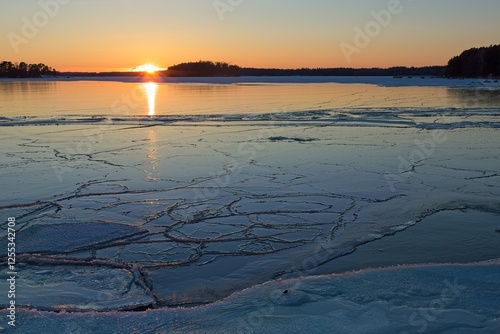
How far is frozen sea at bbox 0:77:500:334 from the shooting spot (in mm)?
3639

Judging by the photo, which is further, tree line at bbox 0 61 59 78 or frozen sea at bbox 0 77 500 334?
tree line at bbox 0 61 59 78

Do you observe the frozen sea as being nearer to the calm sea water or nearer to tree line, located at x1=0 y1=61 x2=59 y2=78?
the calm sea water

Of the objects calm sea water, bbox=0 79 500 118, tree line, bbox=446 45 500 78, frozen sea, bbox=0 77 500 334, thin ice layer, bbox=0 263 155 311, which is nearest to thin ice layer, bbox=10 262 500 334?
frozen sea, bbox=0 77 500 334

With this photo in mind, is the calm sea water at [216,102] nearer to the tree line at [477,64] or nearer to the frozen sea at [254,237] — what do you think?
the frozen sea at [254,237]

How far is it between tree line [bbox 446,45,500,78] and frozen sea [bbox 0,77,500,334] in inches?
2838

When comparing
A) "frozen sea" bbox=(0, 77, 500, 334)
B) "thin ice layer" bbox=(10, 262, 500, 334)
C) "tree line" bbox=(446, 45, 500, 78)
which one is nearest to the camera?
"thin ice layer" bbox=(10, 262, 500, 334)

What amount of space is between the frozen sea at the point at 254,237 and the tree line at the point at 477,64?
72077 millimetres

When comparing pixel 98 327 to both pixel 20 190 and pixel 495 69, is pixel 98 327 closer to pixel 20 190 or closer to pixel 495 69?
pixel 20 190

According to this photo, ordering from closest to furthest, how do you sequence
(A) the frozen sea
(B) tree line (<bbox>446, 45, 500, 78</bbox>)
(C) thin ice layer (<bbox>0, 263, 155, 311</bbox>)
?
(A) the frozen sea → (C) thin ice layer (<bbox>0, 263, 155, 311</bbox>) → (B) tree line (<bbox>446, 45, 500, 78</bbox>)

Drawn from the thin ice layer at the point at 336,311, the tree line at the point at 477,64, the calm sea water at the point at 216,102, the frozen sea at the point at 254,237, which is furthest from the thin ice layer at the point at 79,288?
the tree line at the point at 477,64

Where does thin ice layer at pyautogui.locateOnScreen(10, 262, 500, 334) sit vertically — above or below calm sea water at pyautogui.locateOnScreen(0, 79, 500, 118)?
below

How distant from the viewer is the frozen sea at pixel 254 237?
3639 mm

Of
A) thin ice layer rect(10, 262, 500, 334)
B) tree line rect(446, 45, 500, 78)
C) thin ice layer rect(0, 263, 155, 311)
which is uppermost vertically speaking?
tree line rect(446, 45, 500, 78)

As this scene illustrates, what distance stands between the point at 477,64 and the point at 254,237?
81214 millimetres
